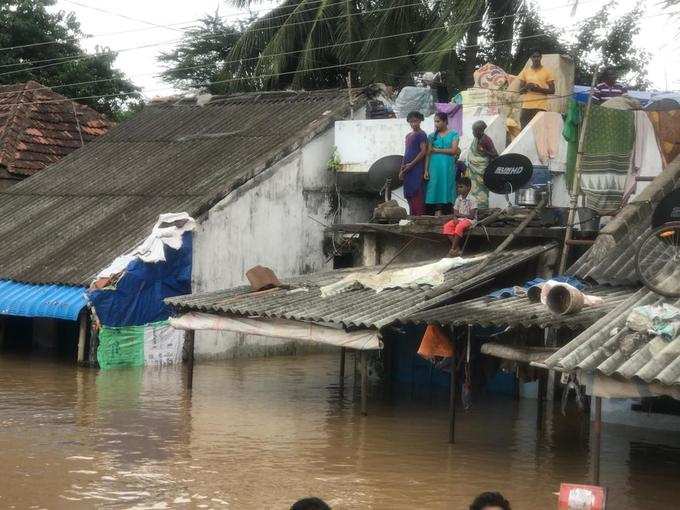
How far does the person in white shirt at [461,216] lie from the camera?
17.6 metres

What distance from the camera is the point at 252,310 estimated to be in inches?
648

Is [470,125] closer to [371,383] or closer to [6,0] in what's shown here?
[371,383]

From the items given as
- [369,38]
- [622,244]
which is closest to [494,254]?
[622,244]

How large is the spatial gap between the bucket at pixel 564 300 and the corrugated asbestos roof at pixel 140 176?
10.2 metres

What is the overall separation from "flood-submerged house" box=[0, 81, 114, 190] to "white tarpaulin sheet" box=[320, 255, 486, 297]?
13.6 metres

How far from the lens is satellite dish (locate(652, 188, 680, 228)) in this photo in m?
13.5

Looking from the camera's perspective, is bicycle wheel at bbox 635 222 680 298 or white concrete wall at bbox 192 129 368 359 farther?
white concrete wall at bbox 192 129 368 359

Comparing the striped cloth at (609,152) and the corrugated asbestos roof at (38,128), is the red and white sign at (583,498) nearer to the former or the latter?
the striped cloth at (609,152)

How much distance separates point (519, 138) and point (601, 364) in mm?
8514

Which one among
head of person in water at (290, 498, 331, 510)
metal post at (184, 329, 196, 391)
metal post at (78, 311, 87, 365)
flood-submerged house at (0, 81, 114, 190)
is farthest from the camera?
flood-submerged house at (0, 81, 114, 190)

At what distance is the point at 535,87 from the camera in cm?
1958

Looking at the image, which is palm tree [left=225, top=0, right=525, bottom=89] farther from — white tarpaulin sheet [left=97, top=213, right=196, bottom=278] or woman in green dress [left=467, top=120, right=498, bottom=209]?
white tarpaulin sheet [left=97, top=213, right=196, bottom=278]

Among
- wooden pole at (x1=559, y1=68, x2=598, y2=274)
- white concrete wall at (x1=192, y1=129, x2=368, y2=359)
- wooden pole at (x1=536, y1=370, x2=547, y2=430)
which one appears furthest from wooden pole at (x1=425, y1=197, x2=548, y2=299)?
white concrete wall at (x1=192, y1=129, x2=368, y2=359)

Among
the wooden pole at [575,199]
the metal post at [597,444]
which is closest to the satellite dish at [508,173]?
the wooden pole at [575,199]
